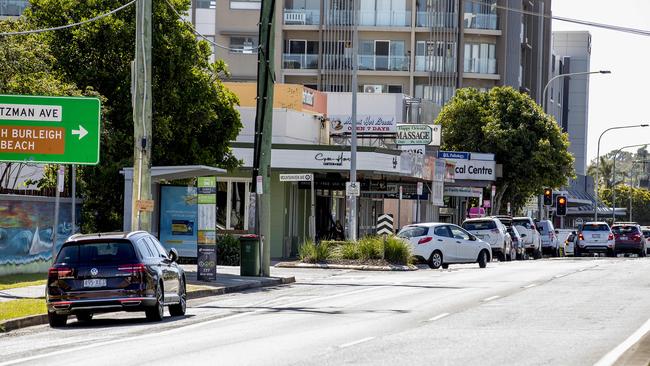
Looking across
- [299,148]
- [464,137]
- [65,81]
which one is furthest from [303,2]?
[65,81]

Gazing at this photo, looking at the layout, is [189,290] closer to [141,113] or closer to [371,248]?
[141,113]

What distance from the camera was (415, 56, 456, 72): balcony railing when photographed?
8700 centimetres

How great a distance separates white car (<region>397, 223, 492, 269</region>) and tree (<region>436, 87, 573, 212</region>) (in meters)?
28.9

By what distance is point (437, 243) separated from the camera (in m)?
44.0

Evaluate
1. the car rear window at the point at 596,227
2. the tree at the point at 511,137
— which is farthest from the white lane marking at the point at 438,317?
the tree at the point at 511,137

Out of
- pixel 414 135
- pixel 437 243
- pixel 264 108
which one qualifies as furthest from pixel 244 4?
pixel 264 108

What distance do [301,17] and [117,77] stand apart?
50.2 m

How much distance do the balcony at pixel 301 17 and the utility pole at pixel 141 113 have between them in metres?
58.3

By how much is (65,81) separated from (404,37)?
5353 cm

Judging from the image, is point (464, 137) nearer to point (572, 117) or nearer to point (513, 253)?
point (513, 253)

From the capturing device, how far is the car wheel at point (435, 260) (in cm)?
4400

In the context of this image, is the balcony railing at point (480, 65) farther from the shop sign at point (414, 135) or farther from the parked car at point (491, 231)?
the parked car at point (491, 231)

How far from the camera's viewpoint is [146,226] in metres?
28.3

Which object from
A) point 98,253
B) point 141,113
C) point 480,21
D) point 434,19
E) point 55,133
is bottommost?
point 98,253
